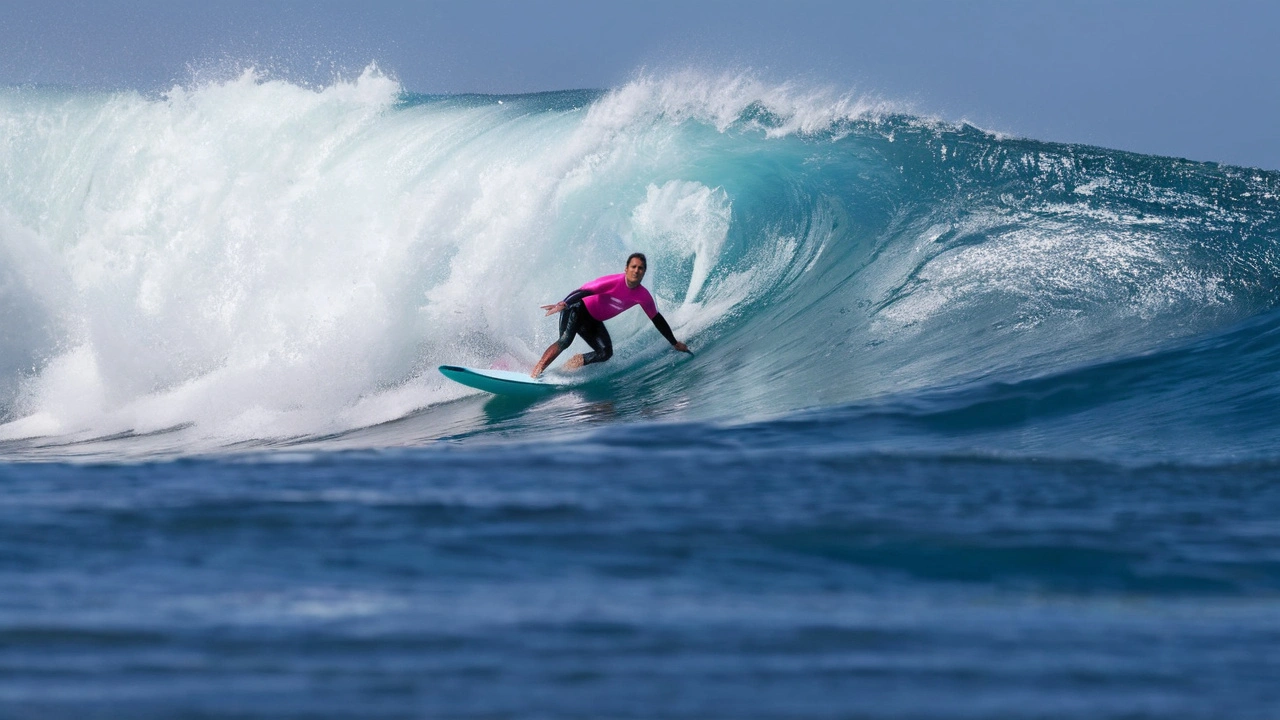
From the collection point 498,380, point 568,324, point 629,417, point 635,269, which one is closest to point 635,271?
point 635,269

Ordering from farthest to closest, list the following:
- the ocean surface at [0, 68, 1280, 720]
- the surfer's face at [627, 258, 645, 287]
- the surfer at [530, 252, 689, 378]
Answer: the surfer at [530, 252, 689, 378], the surfer's face at [627, 258, 645, 287], the ocean surface at [0, 68, 1280, 720]

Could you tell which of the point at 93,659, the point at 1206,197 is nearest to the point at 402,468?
the point at 93,659

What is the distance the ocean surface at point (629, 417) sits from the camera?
108 inches

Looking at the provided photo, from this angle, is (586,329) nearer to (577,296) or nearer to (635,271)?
(577,296)

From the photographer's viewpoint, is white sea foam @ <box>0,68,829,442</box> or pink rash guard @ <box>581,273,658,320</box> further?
white sea foam @ <box>0,68,829,442</box>

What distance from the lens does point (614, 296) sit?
9.43m

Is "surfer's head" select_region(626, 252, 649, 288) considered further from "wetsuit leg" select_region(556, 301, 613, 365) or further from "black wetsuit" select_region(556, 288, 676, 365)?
"wetsuit leg" select_region(556, 301, 613, 365)

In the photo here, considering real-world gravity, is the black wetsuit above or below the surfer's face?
below

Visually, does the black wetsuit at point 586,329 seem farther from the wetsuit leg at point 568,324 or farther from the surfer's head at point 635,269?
the surfer's head at point 635,269

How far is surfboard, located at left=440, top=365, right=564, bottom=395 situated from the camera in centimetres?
903

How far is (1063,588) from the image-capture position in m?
3.44

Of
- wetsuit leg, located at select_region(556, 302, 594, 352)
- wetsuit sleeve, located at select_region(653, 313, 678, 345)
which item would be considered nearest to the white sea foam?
wetsuit leg, located at select_region(556, 302, 594, 352)

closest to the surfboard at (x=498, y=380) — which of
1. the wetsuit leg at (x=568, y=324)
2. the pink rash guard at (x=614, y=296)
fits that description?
the wetsuit leg at (x=568, y=324)

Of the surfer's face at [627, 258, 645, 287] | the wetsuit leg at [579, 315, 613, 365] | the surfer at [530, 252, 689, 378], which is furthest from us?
the wetsuit leg at [579, 315, 613, 365]
